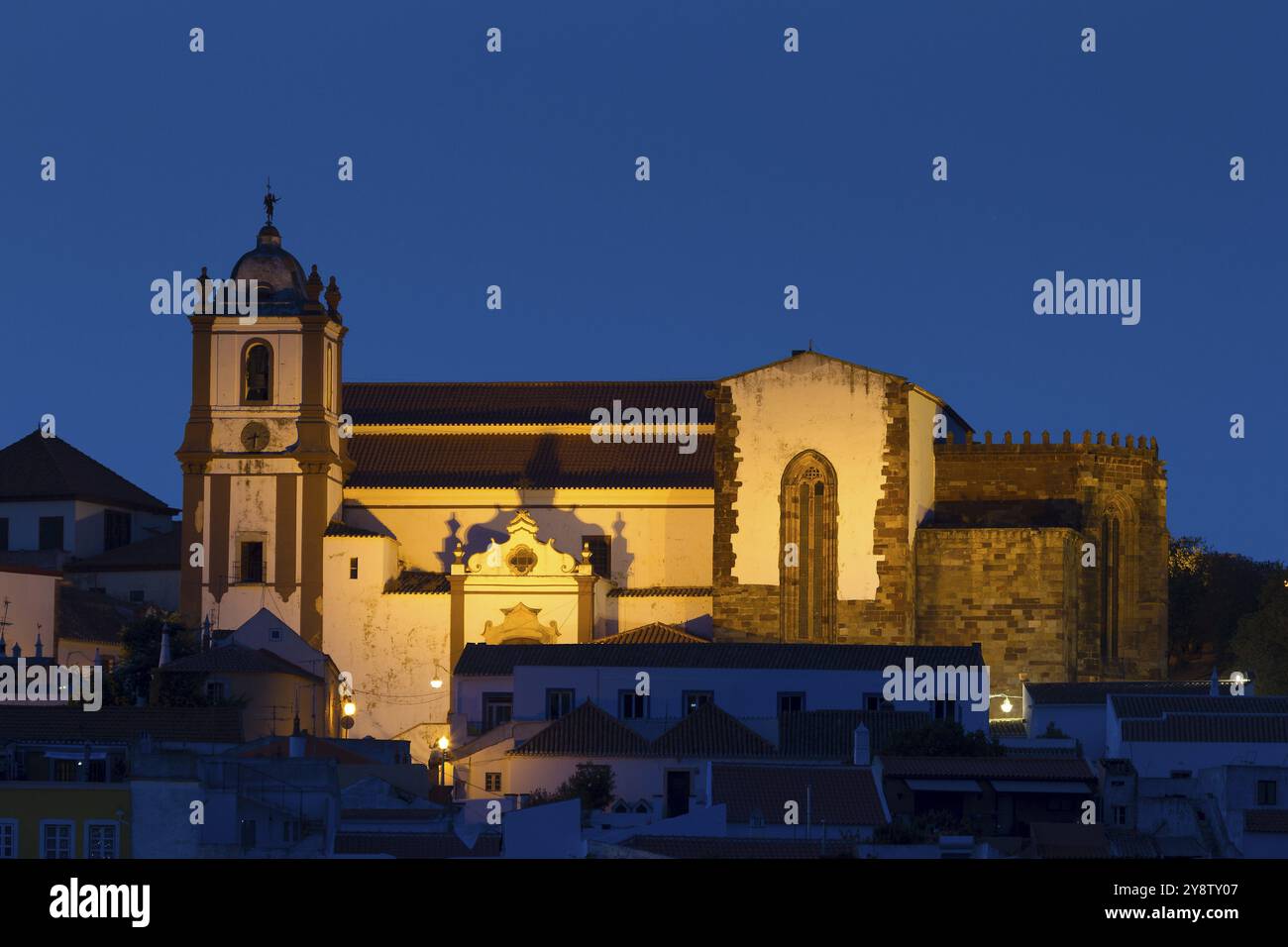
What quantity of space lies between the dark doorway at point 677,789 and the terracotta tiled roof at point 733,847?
9833 millimetres

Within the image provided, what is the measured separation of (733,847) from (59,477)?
45261 mm

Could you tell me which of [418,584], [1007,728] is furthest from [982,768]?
[418,584]

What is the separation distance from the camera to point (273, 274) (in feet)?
247

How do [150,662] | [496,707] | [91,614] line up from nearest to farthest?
[496,707] → [150,662] → [91,614]

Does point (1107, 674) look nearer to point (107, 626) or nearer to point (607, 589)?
point (607, 589)

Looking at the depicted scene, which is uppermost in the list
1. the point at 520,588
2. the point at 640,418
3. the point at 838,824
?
the point at 640,418

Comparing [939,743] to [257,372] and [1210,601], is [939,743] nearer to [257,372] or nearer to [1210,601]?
[257,372]

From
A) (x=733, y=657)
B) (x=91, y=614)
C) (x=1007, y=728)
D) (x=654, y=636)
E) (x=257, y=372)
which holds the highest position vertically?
(x=257, y=372)

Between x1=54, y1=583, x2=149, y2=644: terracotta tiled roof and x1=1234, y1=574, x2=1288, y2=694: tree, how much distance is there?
3088cm

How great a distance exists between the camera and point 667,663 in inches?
2451

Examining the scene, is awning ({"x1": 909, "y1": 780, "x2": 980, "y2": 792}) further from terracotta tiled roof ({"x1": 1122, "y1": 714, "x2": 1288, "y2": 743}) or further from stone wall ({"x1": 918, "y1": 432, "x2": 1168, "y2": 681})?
stone wall ({"x1": 918, "y1": 432, "x2": 1168, "y2": 681})

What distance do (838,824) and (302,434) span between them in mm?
29696
